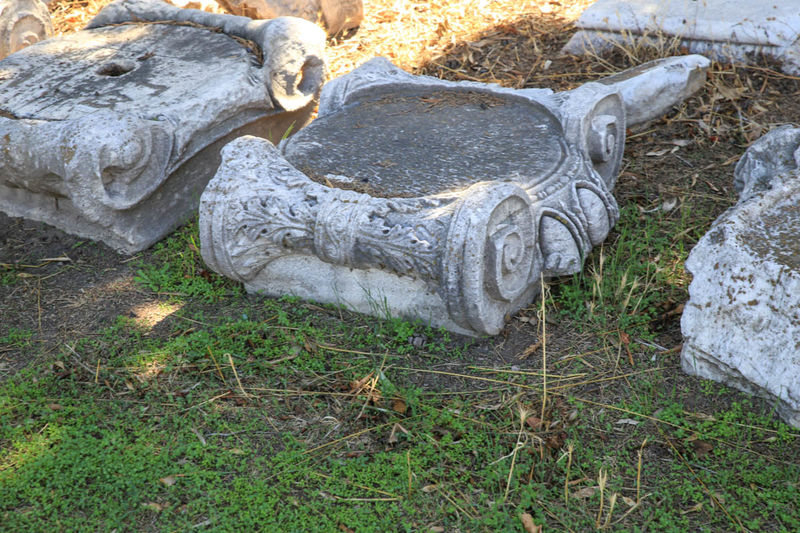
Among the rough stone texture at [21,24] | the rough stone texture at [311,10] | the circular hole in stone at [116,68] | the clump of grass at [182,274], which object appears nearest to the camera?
the clump of grass at [182,274]

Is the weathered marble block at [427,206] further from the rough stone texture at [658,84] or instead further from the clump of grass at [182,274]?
the rough stone texture at [658,84]

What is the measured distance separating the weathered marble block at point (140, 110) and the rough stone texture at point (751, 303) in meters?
2.47

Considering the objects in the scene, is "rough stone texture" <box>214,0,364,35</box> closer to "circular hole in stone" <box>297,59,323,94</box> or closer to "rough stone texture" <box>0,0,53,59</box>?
"rough stone texture" <box>0,0,53,59</box>

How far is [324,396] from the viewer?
281 centimetres

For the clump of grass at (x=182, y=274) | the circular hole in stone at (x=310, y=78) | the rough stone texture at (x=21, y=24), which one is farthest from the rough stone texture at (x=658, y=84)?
the rough stone texture at (x=21, y=24)

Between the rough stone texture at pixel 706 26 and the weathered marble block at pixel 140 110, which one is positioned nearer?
the weathered marble block at pixel 140 110

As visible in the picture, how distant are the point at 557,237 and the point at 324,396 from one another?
3.76 ft

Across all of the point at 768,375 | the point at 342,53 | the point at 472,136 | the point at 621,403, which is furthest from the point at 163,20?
the point at 768,375

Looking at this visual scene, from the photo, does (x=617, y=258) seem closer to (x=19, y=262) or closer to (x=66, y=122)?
(x=66, y=122)

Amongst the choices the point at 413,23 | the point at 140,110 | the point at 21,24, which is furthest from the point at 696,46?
the point at 21,24

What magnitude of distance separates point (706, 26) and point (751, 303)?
113 inches

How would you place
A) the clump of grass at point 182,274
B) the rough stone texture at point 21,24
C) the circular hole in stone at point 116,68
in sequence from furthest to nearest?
the rough stone texture at point 21,24 < the circular hole in stone at point 116,68 < the clump of grass at point 182,274

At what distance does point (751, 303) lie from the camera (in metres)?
2.56

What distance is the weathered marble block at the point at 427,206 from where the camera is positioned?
2.85 m
